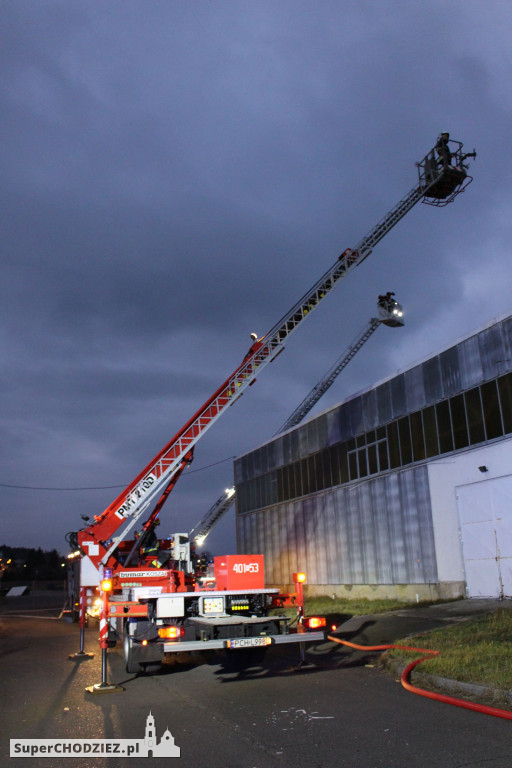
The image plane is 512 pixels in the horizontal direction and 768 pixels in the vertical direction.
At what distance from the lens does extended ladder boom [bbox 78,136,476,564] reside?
1788 centimetres

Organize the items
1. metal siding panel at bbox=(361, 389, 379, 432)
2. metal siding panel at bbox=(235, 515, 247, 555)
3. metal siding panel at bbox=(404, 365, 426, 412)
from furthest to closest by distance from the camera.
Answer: metal siding panel at bbox=(235, 515, 247, 555)
metal siding panel at bbox=(361, 389, 379, 432)
metal siding panel at bbox=(404, 365, 426, 412)

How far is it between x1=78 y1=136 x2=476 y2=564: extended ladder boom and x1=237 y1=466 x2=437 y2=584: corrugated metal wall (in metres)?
6.87

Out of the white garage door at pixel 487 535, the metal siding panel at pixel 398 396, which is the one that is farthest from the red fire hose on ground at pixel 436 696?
the metal siding panel at pixel 398 396

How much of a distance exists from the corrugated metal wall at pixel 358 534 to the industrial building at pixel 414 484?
1.9 inches

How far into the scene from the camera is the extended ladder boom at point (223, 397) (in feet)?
58.6

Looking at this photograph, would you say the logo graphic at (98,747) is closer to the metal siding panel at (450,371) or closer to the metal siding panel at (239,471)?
the metal siding panel at (450,371)

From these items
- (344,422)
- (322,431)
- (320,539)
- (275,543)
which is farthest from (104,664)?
(275,543)

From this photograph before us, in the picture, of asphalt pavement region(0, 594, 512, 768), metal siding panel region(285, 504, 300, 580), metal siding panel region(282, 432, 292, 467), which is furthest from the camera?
metal siding panel region(282, 432, 292, 467)

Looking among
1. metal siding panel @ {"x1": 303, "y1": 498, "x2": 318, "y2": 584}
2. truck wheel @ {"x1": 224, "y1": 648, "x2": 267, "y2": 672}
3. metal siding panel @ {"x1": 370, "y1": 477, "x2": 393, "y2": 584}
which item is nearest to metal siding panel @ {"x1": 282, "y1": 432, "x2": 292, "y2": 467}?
metal siding panel @ {"x1": 303, "y1": 498, "x2": 318, "y2": 584}

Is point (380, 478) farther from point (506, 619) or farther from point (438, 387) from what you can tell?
point (506, 619)

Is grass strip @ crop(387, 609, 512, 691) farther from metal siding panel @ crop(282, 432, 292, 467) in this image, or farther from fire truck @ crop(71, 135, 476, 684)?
metal siding panel @ crop(282, 432, 292, 467)

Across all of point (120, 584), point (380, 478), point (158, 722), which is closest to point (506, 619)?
point (158, 722)

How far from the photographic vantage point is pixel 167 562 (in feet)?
56.1

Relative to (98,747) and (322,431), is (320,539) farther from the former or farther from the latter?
(98,747)
